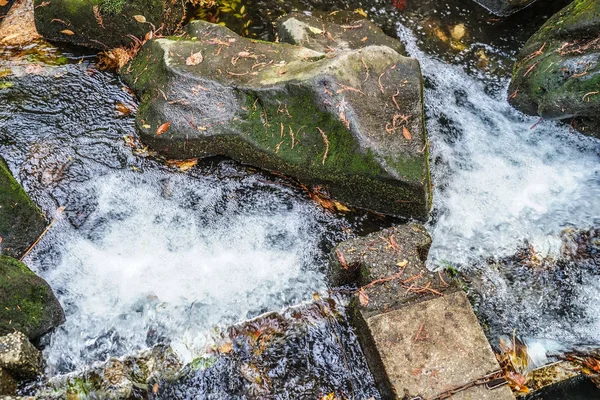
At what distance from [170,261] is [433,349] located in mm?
2521

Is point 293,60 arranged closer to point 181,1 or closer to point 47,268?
point 181,1

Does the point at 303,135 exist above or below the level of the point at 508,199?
above

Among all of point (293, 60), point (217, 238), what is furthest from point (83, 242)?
point (293, 60)

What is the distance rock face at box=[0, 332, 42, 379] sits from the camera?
351cm

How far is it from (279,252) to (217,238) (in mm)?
639

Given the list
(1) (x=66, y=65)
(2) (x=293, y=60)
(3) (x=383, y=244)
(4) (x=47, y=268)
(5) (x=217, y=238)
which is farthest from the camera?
(1) (x=66, y=65)

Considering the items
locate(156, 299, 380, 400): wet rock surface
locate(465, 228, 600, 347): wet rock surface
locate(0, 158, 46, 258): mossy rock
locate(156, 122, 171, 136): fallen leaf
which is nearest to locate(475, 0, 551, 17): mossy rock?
locate(465, 228, 600, 347): wet rock surface

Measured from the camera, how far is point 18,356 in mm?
3537

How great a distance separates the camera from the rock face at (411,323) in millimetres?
3412

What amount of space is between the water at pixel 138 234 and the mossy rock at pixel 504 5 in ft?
13.6

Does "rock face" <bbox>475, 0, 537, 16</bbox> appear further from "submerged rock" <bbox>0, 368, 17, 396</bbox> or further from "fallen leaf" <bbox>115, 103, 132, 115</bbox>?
"submerged rock" <bbox>0, 368, 17, 396</bbox>

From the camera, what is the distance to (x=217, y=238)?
4.67 metres

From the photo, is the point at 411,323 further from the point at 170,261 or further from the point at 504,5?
the point at 504,5

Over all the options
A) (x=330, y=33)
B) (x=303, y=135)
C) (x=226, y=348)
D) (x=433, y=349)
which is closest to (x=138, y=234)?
(x=226, y=348)
